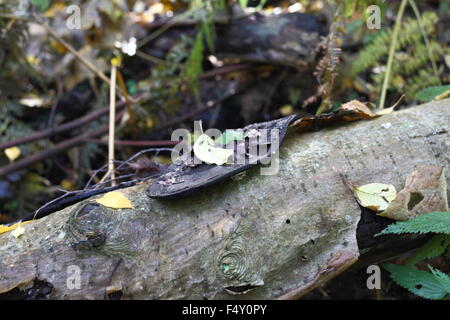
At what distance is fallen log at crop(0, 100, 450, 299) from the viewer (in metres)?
1.37

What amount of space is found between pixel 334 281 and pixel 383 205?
0.77m

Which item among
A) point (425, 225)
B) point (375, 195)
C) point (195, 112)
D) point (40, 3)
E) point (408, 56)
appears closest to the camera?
point (425, 225)

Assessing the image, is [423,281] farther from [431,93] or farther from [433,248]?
[431,93]

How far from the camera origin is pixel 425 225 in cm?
141

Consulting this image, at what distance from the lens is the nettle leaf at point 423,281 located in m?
1.40

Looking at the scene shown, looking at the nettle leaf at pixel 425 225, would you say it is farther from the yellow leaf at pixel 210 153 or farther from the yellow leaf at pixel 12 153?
the yellow leaf at pixel 12 153

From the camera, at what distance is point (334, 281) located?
215 centimetres

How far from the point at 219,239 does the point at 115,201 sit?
0.38 m

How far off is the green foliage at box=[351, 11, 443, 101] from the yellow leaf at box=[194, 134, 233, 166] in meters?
1.65

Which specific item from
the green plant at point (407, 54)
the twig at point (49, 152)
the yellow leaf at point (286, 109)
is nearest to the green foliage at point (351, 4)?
the green plant at point (407, 54)

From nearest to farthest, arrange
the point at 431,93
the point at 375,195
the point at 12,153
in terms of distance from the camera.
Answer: the point at 375,195 → the point at 431,93 → the point at 12,153

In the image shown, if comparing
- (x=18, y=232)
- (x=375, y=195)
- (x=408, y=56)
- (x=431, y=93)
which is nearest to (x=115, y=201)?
(x=18, y=232)
